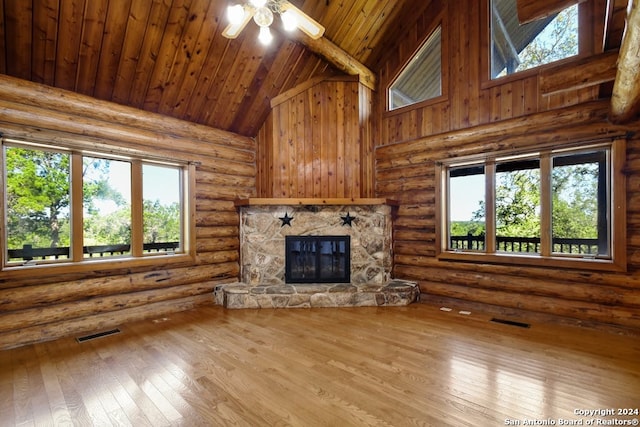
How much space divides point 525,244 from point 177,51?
5.56 meters

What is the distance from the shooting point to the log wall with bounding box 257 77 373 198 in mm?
5098

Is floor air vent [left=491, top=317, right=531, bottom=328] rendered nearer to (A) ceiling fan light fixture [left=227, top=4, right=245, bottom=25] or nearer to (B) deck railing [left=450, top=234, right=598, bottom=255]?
(B) deck railing [left=450, top=234, right=598, bottom=255]

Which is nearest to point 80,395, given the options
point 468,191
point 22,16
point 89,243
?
point 89,243

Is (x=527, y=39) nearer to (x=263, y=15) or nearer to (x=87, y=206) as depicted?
(x=263, y=15)

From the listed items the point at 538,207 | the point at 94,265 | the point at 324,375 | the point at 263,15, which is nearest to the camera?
the point at 324,375

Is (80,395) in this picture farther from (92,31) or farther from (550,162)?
(550,162)

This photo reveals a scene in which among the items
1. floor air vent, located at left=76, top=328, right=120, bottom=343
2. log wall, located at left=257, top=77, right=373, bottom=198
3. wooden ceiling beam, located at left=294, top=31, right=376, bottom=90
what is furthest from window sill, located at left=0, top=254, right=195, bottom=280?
wooden ceiling beam, located at left=294, top=31, right=376, bottom=90

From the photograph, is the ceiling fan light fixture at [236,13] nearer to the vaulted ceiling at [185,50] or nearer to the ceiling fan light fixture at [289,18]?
the ceiling fan light fixture at [289,18]

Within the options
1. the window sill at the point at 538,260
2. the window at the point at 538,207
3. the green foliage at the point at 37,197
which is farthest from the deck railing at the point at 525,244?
the green foliage at the point at 37,197

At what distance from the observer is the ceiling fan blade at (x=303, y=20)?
9.02ft

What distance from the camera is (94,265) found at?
377cm

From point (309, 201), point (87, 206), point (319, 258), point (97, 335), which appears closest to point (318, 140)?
point (309, 201)

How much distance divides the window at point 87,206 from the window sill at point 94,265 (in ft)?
0.40

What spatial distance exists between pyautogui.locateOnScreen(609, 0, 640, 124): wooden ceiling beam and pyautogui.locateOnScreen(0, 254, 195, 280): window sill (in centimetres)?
→ 528
